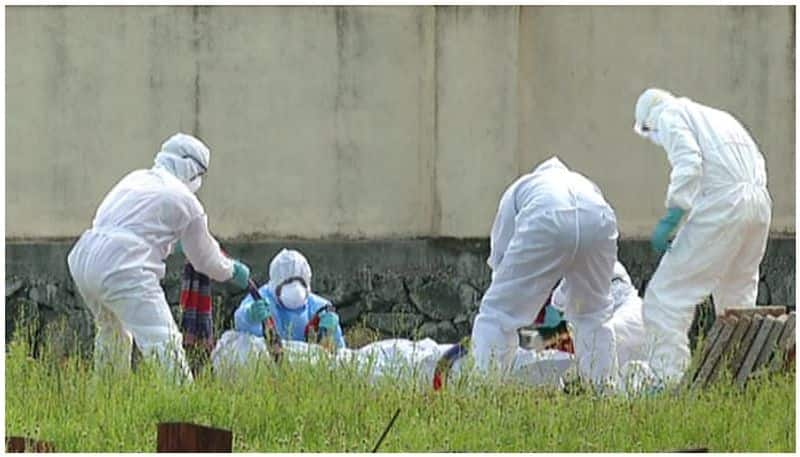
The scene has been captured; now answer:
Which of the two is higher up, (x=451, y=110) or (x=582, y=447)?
Result: (x=451, y=110)

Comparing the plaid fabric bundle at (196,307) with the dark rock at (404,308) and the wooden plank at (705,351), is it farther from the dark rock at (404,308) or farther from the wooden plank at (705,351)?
the dark rock at (404,308)

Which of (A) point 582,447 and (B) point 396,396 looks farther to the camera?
(B) point 396,396

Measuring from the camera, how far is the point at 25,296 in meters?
19.2

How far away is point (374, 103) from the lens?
19.7 metres

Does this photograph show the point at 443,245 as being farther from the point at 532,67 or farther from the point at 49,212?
the point at 49,212

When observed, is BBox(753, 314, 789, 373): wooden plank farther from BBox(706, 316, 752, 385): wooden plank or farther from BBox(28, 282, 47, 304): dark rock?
BBox(28, 282, 47, 304): dark rock

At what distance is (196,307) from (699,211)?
113 inches

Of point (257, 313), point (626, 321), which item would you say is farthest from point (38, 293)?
point (626, 321)

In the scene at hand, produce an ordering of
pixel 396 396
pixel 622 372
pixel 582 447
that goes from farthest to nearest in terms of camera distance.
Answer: pixel 622 372 → pixel 396 396 → pixel 582 447

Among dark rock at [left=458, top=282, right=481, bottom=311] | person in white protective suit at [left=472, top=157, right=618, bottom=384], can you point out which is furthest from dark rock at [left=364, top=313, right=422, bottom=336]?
person in white protective suit at [left=472, top=157, right=618, bottom=384]

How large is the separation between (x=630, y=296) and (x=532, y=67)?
4.68 metres

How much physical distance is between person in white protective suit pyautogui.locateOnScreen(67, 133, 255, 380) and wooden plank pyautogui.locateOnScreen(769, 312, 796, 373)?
3.04 metres

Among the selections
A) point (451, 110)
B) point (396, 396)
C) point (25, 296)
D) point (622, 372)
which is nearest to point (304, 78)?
point (451, 110)

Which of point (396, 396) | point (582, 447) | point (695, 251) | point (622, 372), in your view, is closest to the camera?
point (582, 447)
